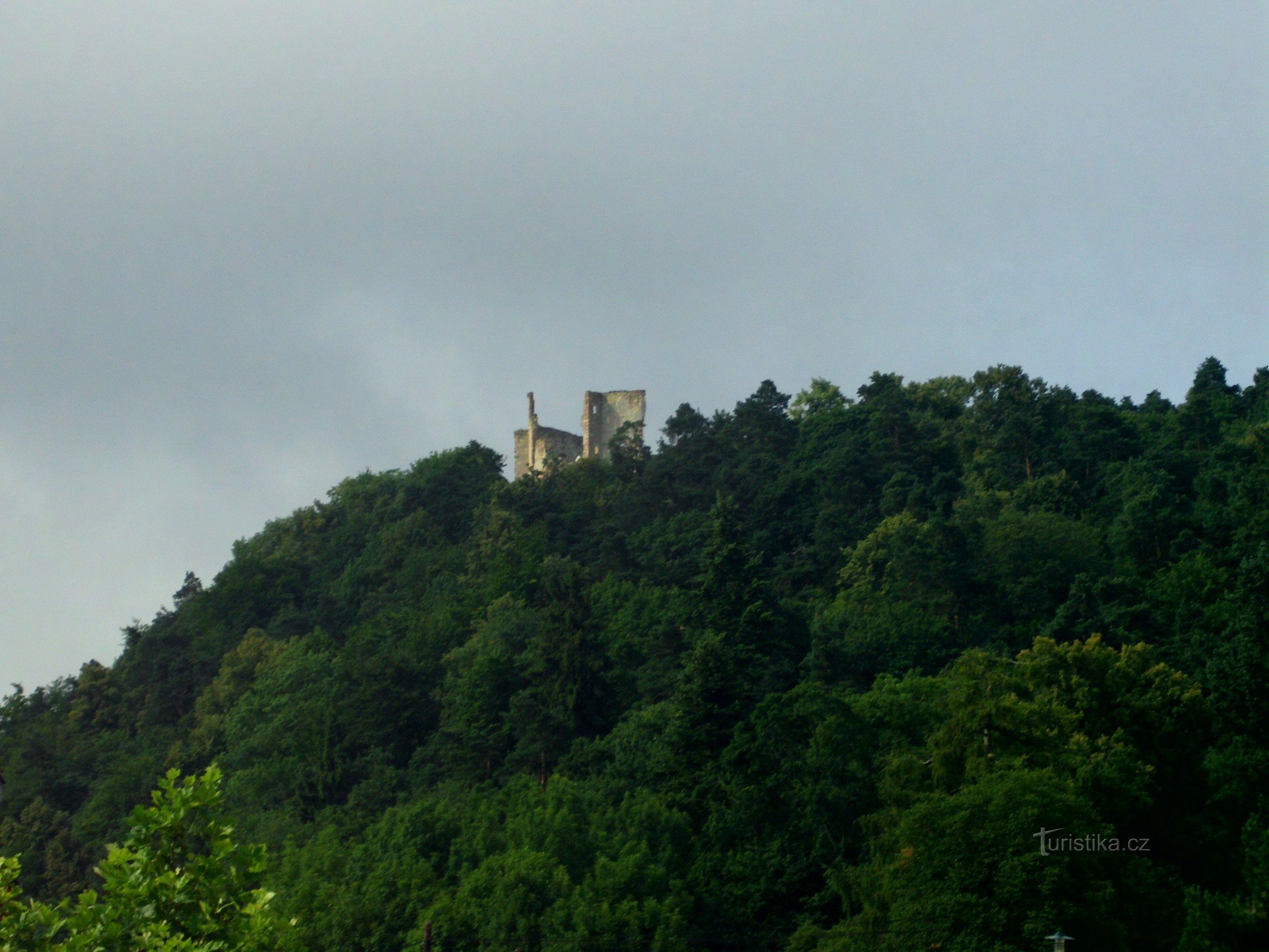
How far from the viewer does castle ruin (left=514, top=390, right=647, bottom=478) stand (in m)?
70.1

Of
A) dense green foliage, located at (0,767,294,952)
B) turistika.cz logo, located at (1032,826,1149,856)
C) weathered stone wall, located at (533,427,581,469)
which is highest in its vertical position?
weathered stone wall, located at (533,427,581,469)

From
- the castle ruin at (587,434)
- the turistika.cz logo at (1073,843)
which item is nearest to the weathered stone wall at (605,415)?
the castle ruin at (587,434)

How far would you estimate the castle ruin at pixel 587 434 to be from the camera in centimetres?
7006

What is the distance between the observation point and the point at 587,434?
7106cm

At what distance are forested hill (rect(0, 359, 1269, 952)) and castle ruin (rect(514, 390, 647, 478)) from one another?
1.72m

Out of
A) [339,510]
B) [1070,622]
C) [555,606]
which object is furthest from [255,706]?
[1070,622]

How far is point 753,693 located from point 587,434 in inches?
1409

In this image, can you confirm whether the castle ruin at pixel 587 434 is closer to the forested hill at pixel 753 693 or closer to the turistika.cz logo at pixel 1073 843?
the forested hill at pixel 753 693

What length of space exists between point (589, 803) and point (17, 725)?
37.6 meters

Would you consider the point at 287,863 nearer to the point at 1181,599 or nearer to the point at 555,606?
the point at 555,606

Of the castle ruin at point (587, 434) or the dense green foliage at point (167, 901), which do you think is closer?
the dense green foliage at point (167, 901)

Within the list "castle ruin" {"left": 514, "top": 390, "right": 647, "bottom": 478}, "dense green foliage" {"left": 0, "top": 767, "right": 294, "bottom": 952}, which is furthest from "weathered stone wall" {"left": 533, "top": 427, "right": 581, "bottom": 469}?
"dense green foliage" {"left": 0, "top": 767, "right": 294, "bottom": 952}

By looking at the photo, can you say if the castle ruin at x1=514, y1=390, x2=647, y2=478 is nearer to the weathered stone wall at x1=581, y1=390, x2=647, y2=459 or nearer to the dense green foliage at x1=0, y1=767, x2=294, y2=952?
the weathered stone wall at x1=581, y1=390, x2=647, y2=459

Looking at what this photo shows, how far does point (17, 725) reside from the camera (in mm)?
63906
